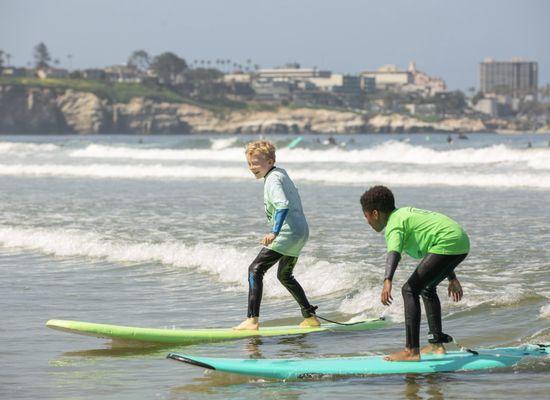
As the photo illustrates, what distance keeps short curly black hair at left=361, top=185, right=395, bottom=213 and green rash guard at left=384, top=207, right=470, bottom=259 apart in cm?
7

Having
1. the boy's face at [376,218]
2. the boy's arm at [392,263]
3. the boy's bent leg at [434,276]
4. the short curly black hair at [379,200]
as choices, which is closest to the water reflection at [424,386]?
the boy's bent leg at [434,276]

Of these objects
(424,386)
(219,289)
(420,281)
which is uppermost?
(420,281)

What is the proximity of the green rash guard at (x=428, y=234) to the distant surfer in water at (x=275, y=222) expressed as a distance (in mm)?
1448

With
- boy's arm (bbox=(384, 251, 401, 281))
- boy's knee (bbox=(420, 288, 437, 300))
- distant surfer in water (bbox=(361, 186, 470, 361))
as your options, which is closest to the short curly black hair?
distant surfer in water (bbox=(361, 186, 470, 361))

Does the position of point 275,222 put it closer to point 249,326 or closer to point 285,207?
point 285,207

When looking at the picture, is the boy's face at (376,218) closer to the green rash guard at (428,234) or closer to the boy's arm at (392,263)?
the green rash guard at (428,234)

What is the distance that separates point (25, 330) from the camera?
872 centimetres

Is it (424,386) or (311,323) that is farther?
(311,323)

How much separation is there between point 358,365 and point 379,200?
118 cm

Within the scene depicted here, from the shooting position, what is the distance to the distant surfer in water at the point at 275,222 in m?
7.93

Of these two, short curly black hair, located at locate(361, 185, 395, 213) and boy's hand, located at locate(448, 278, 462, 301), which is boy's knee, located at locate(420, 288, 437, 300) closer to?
boy's hand, located at locate(448, 278, 462, 301)

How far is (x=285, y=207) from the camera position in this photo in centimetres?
791

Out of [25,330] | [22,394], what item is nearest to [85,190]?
[25,330]

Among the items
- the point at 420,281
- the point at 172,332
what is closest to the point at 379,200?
the point at 420,281
